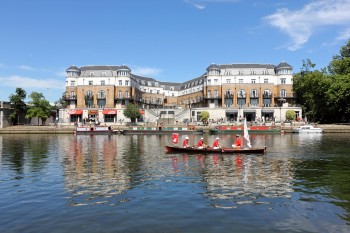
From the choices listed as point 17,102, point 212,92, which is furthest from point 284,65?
point 17,102

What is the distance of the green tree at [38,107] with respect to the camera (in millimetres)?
90688

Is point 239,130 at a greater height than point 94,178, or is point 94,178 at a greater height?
point 239,130

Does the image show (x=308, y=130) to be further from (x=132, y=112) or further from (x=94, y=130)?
(x=94, y=130)

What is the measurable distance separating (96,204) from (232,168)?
1344 centimetres

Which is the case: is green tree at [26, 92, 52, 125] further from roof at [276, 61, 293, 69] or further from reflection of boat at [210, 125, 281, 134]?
roof at [276, 61, 293, 69]

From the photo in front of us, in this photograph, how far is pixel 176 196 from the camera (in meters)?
17.7

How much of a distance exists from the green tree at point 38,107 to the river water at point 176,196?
2584 inches

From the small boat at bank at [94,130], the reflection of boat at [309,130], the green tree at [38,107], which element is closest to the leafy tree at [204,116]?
the reflection of boat at [309,130]

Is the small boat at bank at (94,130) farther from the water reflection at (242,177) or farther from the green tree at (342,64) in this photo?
the green tree at (342,64)

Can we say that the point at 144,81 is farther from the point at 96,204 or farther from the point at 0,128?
the point at 96,204

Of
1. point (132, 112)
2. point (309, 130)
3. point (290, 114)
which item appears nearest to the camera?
point (309, 130)

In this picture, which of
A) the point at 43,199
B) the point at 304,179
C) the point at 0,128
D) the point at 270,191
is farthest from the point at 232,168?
the point at 0,128

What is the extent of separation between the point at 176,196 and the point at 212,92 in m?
85.0

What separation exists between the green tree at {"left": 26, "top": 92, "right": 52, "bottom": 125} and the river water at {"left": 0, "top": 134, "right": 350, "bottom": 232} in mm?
65642
